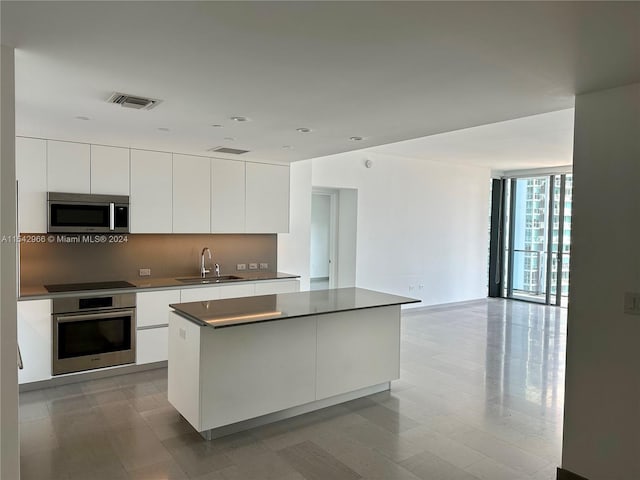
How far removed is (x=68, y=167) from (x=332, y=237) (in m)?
4.28

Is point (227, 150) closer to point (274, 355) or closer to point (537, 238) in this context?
point (274, 355)

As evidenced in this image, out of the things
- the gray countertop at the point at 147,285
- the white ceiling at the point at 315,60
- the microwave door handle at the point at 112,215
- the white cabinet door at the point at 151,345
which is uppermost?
the white ceiling at the point at 315,60

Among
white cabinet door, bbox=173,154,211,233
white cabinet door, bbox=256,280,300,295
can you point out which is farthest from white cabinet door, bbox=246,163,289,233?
white cabinet door, bbox=256,280,300,295

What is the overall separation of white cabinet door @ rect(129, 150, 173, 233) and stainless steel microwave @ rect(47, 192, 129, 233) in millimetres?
135

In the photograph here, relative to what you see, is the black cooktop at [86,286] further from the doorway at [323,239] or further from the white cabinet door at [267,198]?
the doorway at [323,239]

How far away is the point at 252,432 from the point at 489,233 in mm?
7816

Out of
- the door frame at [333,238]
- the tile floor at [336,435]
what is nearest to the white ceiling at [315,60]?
the tile floor at [336,435]

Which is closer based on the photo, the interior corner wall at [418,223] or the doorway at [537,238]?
the interior corner wall at [418,223]

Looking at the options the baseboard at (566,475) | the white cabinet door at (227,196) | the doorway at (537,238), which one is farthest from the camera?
the doorway at (537,238)

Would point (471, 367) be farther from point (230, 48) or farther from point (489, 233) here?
point (489, 233)

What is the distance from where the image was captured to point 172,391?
359 cm

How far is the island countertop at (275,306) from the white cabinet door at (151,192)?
1.64 meters

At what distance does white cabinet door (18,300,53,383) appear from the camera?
4098 millimetres

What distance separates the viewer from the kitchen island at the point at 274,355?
3.23m
